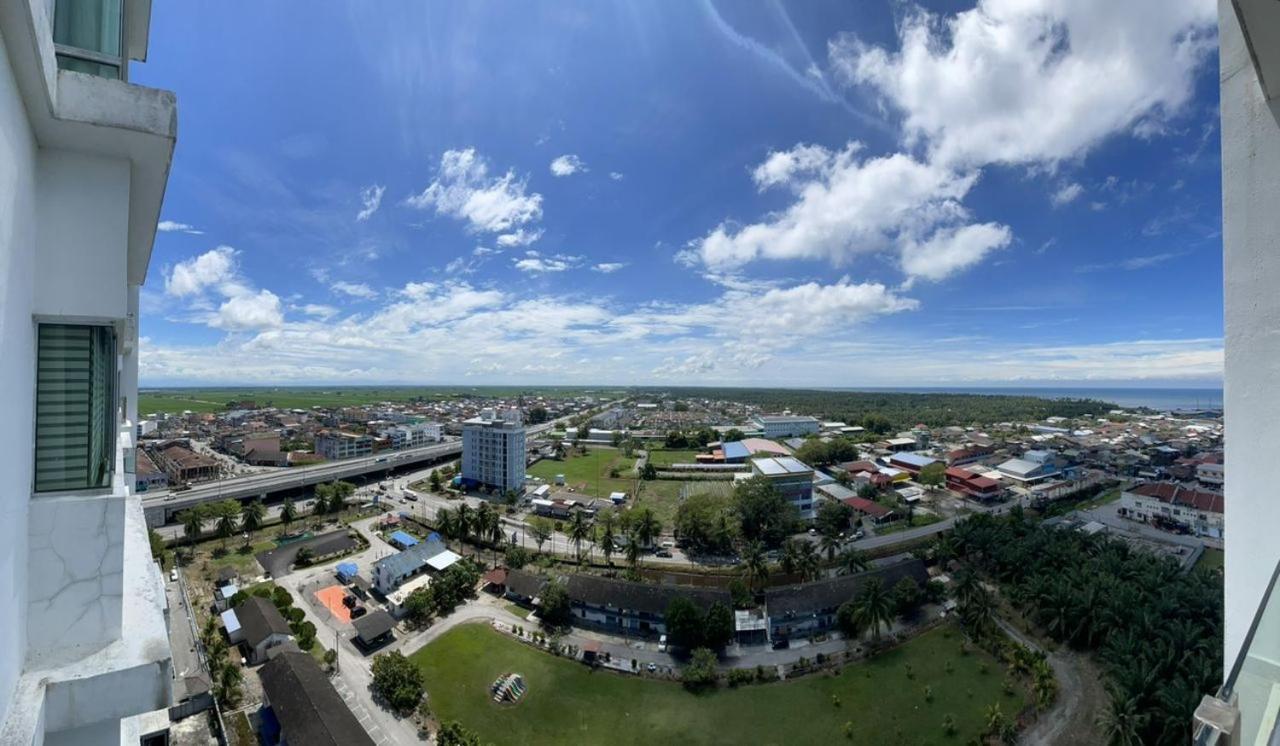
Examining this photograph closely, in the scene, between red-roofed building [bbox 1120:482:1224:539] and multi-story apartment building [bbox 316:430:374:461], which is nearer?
red-roofed building [bbox 1120:482:1224:539]

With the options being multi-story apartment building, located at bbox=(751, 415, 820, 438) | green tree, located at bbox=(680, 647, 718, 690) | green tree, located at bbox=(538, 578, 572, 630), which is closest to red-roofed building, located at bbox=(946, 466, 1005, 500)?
multi-story apartment building, located at bbox=(751, 415, 820, 438)

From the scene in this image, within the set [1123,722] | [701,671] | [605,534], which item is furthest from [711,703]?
[605,534]

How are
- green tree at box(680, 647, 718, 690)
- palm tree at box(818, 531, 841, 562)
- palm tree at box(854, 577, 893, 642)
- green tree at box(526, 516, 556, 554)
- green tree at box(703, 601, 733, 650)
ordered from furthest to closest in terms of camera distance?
green tree at box(526, 516, 556, 554)
palm tree at box(818, 531, 841, 562)
palm tree at box(854, 577, 893, 642)
green tree at box(703, 601, 733, 650)
green tree at box(680, 647, 718, 690)

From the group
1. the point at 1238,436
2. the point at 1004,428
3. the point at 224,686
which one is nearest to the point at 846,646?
the point at 1238,436

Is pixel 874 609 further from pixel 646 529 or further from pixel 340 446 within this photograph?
pixel 340 446

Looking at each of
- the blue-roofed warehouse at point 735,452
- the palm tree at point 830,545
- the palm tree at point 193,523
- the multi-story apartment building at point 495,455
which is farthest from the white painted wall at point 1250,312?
the blue-roofed warehouse at point 735,452

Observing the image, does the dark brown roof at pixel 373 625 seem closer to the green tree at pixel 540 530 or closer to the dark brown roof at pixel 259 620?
the dark brown roof at pixel 259 620

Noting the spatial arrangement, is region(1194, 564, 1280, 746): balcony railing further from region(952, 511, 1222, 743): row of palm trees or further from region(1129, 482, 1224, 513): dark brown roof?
region(1129, 482, 1224, 513): dark brown roof
